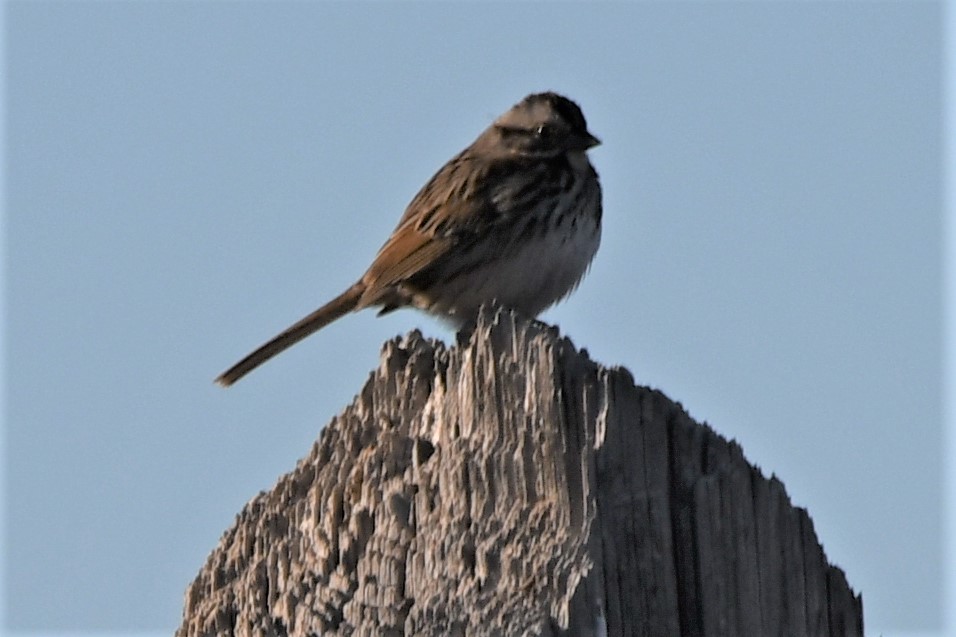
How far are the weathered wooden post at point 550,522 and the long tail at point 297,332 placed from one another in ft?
11.2

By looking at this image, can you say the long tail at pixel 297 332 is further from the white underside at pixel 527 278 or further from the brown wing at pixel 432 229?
the white underside at pixel 527 278

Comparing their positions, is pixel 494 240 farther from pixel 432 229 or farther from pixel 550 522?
pixel 550 522

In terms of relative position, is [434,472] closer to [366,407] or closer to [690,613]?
[366,407]

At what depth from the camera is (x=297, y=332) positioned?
24.5 ft

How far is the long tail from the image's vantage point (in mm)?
7332

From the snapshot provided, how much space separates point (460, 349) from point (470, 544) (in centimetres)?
50

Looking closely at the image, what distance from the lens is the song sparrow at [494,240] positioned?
696 centimetres

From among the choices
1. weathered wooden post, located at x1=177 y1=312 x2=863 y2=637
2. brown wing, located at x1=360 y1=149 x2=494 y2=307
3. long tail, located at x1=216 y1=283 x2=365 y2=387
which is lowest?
weathered wooden post, located at x1=177 y1=312 x2=863 y2=637

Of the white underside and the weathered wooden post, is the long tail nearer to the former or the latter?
the white underside

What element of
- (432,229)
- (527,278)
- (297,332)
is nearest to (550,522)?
(527,278)

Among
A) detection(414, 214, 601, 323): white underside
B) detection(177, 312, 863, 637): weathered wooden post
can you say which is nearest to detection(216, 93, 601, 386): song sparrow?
detection(414, 214, 601, 323): white underside

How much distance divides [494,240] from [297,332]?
1.08m

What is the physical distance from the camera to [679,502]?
11.4ft

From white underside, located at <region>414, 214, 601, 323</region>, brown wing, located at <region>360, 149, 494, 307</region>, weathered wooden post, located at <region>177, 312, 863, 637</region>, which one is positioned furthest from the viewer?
brown wing, located at <region>360, 149, 494, 307</region>
